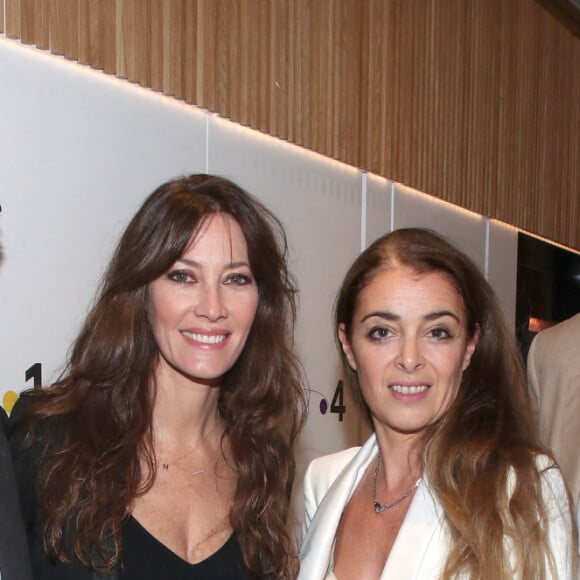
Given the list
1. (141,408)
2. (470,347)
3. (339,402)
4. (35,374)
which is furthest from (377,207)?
(141,408)

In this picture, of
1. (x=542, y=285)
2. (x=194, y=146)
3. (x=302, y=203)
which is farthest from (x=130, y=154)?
(x=542, y=285)

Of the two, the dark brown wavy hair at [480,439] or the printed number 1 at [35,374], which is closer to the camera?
the dark brown wavy hair at [480,439]

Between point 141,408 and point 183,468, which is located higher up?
point 141,408

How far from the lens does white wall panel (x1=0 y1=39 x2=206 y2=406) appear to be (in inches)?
141

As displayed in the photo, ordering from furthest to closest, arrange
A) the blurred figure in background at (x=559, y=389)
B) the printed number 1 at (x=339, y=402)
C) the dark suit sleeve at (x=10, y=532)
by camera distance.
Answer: the printed number 1 at (x=339, y=402), the blurred figure in background at (x=559, y=389), the dark suit sleeve at (x=10, y=532)

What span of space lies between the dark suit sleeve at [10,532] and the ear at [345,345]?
3.92 feet

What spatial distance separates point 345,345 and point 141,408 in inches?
25.6

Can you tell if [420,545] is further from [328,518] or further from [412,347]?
[412,347]

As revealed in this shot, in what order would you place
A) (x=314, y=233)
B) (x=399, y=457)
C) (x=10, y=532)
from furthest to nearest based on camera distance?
(x=314, y=233)
(x=399, y=457)
(x=10, y=532)

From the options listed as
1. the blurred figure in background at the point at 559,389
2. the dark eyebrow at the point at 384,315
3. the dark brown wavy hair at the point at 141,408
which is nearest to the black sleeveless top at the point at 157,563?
the dark brown wavy hair at the point at 141,408

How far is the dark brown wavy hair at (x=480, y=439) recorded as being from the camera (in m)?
2.32

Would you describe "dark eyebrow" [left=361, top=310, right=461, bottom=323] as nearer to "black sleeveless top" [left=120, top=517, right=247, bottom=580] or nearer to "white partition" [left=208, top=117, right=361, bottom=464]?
"black sleeveless top" [left=120, top=517, right=247, bottom=580]

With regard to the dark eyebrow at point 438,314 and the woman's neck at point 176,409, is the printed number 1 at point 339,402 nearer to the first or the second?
the woman's neck at point 176,409

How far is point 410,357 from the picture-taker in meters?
2.59
